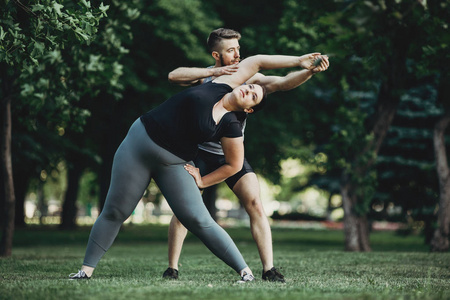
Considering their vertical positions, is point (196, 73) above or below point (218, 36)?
below

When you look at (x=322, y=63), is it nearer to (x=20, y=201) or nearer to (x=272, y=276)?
(x=272, y=276)

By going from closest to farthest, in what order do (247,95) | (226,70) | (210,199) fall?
(247,95), (226,70), (210,199)

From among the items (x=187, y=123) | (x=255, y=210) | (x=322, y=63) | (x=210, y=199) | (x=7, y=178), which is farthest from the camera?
(x=210, y=199)

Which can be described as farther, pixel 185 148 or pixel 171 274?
pixel 171 274

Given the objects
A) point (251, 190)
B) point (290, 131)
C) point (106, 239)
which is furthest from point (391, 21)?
point (290, 131)

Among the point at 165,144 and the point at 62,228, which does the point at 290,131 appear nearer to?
the point at 62,228

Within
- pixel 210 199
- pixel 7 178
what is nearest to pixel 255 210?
pixel 7 178

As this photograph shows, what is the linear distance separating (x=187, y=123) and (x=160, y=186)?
22.9 inches

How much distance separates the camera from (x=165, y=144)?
5270 mm

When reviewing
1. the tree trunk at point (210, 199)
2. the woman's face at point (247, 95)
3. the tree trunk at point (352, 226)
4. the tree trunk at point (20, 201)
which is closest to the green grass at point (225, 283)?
the woman's face at point (247, 95)

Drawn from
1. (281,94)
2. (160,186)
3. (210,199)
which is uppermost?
(281,94)

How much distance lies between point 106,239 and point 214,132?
1.33 metres

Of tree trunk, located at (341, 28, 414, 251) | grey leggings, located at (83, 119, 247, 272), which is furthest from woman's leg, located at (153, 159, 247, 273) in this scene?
tree trunk, located at (341, 28, 414, 251)

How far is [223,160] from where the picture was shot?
6160 millimetres
